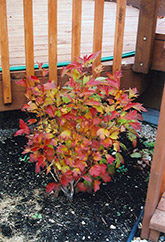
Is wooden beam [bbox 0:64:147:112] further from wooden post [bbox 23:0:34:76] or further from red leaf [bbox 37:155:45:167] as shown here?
red leaf [bbox 37:155:45:167]

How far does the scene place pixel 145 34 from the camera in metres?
2.93

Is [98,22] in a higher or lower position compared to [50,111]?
higher

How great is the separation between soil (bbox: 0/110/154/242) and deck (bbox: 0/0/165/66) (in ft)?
3.56

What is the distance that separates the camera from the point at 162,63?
10.00 ft

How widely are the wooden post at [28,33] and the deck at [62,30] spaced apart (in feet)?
0.87

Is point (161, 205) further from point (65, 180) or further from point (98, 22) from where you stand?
point (98, 22)

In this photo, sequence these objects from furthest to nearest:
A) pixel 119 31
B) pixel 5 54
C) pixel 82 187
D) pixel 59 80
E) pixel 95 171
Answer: pixel 59 80, pixel 119 31, pixel 5 54, pixel 82 187, pixel 95 171

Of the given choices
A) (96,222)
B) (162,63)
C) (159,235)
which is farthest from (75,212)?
(162,63)

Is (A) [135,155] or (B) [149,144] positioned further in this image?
(B) [149,144]

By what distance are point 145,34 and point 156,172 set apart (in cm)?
161

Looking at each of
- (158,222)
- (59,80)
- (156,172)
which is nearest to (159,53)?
(59,80)

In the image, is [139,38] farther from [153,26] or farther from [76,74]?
[76,74]

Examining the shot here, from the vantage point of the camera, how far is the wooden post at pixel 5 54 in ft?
7.70

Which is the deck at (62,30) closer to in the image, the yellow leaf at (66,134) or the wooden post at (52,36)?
the wooden post at (52,36)
